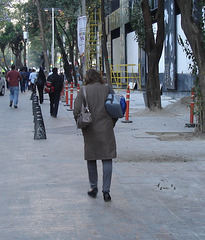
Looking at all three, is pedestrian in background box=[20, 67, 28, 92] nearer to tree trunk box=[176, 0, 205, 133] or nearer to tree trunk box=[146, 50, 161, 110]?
tree trunk box=[146, 50, 161, 110]

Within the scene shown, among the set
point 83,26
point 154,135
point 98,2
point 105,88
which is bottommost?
point 154,135

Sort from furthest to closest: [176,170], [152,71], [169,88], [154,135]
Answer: [169,88] → [152,71] → [154,135] → [176,170]

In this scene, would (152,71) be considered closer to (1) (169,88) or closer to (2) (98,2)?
(1) (169,88)

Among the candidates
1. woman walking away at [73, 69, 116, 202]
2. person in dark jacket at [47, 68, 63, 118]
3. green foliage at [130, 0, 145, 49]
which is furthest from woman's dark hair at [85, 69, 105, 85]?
green foliage at [130, 0, 145, 49]

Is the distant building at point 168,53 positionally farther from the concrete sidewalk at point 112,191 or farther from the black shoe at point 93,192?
the black shoe at point 93,192

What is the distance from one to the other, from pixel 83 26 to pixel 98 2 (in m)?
16.6

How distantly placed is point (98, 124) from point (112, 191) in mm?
1113

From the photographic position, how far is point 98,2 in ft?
132

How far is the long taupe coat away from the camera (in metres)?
6.58

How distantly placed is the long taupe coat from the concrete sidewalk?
2.04ft

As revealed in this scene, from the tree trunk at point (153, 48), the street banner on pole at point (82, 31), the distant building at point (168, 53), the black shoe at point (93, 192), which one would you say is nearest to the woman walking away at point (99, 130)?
the black shoe at point (93, 192)

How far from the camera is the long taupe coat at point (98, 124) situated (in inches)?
259

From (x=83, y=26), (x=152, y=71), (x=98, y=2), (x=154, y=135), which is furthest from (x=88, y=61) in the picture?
(x=154, y=135)

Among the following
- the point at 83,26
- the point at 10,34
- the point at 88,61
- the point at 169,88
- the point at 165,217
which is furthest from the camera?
the point at 10,34
